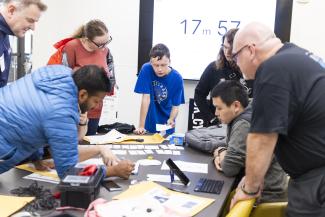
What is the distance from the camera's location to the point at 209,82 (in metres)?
3.27

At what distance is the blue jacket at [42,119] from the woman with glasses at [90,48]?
3.69 ft

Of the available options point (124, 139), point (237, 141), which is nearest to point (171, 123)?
point (124, 139)

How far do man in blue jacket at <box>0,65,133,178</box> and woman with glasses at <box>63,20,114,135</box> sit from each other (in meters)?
1.07

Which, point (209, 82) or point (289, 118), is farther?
point (209, 82)

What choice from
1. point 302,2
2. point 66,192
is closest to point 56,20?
point 302,2

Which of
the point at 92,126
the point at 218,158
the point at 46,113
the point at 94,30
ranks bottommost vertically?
the point at 92,126

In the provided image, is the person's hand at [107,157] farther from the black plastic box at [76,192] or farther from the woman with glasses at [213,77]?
the woman with glasses at [213,77]

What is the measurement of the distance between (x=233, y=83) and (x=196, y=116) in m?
2.10

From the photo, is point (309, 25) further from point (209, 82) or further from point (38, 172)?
point (38, 172)

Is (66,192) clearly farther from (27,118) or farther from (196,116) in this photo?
(196,116)

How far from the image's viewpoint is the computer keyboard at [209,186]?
1723 millimetres

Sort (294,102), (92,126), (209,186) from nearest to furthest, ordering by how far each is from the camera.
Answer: (294,102) < (209,186) < (92,126)

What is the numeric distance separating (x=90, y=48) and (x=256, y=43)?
165cm

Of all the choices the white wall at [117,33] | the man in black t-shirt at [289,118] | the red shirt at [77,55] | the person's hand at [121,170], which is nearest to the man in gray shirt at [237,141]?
the man in black t-shirt at [289,118]
